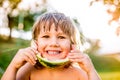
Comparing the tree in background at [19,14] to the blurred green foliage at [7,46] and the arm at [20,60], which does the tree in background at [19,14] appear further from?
the arm at [20,60]

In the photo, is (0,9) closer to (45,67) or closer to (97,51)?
(97,51)

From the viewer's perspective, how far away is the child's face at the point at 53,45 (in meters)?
2.07

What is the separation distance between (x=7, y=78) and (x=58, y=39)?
38 centimetres

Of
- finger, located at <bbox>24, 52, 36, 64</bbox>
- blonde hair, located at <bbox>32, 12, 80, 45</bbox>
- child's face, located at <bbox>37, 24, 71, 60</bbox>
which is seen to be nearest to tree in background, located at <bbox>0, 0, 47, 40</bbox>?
Answer: blonde hair, located at <bbox>32, 12, 80, 45</bbox>

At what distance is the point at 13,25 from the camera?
6289mm

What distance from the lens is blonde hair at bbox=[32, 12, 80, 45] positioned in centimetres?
215

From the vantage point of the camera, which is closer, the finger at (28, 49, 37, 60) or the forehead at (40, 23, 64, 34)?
the finger at (28, 49, 37, 60)

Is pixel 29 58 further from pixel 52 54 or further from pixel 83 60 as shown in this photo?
pixel 83 60

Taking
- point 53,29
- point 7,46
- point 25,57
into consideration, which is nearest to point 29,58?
point 25,57

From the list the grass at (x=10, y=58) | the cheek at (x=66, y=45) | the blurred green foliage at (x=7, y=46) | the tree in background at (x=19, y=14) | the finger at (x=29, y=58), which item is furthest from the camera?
the tree in background at (x=19, y=14)

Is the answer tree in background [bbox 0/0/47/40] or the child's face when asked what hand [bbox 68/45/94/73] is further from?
tree in background [bbox 0/0/47/40]

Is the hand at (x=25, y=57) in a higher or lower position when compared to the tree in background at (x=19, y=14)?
higher

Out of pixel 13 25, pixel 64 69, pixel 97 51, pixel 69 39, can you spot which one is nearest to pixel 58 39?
pixel 69 39

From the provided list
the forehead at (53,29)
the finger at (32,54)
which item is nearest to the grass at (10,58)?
the forehead at (53,29)
